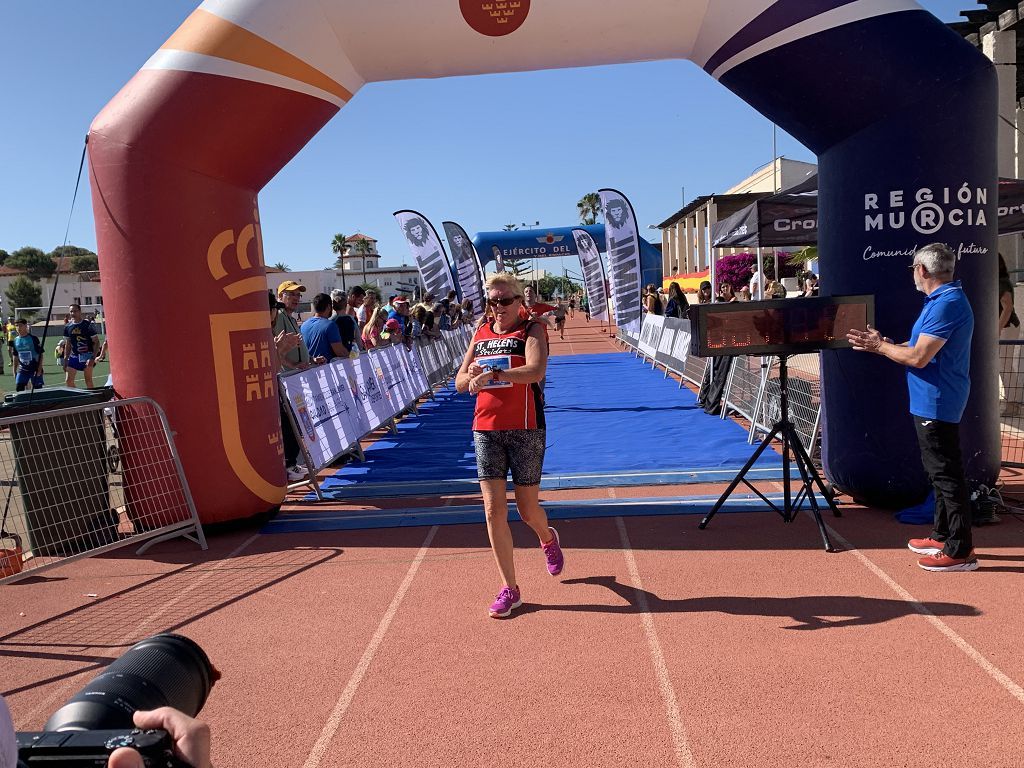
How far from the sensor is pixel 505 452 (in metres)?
4.46

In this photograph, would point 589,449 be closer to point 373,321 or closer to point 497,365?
point 497,365

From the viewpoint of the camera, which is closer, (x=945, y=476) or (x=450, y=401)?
(x=945, y=476)

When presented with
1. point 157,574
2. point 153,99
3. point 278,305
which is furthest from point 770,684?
point 278,305

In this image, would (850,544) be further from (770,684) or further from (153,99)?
(153,99)

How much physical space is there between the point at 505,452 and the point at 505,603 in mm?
807

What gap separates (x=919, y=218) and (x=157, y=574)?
227 inches

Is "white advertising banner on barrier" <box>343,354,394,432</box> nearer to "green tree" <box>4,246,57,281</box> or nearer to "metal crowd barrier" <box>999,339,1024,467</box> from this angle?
"metal crowd barrier" <box>999,339,1024,467</box>

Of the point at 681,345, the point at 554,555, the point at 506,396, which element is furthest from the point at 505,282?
the point at 681,345

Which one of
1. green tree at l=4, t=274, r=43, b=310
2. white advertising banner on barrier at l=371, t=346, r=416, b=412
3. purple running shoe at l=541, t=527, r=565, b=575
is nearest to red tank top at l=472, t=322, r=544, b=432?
purple running shoe at l=541, t=527, r=565, b=575

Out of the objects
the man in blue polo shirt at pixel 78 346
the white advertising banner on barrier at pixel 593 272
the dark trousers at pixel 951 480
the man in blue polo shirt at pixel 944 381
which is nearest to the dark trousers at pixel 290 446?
the man in blue polo shirt at pixel 944 381

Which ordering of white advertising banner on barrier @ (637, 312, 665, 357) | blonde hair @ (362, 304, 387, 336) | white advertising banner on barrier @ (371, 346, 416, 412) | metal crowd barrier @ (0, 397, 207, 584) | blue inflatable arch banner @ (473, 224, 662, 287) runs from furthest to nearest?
blue inflatable arch banner @ (473, 224, 662, 287), white advertising banner on barrier @ (637, 312, 665, 357), blonde hair @ (362, 304, 387, 336), white advertising banner on barrier @ (371, 346, 416, 412), metal crowd barrier @ (0, 397, 207, 584)

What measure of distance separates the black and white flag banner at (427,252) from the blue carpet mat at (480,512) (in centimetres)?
1799

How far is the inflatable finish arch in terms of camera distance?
5.57m

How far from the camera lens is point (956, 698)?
129 inches
